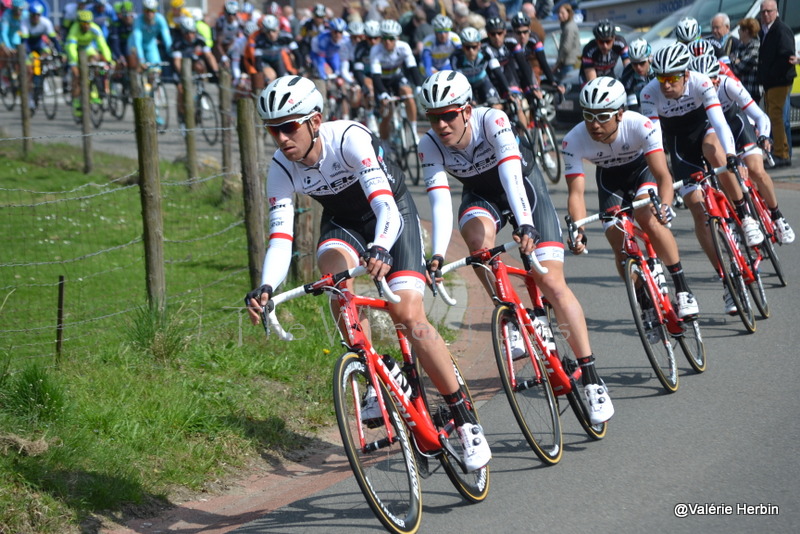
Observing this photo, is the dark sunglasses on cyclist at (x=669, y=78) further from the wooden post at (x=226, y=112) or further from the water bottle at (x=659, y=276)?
the wooden post at (x=226, y=112)

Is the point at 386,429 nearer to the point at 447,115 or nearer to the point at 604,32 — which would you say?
the point at 447,115

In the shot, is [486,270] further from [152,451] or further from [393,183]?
[152,451]

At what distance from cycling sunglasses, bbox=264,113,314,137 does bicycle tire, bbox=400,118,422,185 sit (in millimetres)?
11454

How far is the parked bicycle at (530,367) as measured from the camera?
5965mm

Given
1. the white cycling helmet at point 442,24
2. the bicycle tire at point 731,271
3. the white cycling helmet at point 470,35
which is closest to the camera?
the bicycle tire at point 731,271

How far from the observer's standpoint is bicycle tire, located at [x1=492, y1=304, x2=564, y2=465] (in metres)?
5.97

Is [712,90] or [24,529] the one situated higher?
[712,90]

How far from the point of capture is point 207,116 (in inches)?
→ 856

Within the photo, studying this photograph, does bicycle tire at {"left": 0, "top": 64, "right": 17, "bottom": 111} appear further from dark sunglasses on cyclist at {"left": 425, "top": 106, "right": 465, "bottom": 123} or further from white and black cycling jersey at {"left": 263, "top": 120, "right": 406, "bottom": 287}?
white and black cycling jersey at {"left": 263, "top": 120, "right": 406, "bottom": 287}

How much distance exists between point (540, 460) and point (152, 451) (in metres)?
2.29

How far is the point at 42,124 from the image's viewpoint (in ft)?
78.1

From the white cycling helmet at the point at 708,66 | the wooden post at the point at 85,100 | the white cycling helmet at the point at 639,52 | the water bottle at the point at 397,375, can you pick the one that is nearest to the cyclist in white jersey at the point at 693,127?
the white cycling helmet at the point at 708,66

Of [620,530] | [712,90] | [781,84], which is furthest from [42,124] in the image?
[620,530]

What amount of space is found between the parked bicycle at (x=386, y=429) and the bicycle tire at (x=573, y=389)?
1.03m
